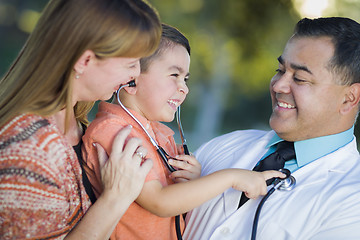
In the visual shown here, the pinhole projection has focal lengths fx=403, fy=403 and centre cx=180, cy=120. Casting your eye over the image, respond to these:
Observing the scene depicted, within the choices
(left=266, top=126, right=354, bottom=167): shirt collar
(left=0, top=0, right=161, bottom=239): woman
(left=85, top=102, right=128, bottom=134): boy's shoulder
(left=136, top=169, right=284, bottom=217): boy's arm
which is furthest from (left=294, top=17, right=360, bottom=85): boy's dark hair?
(left=85, top=102, right=128, bottom=134): boy's shoulder

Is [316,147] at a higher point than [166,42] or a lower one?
lower

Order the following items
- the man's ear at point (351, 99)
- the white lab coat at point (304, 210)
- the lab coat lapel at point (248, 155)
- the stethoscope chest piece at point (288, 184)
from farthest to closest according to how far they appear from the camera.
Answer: the man's ear at point (351, 99), the lab coat lapel at point (248, 155), the stethoscope chest piece at point (288, 184), the white lab coat at point (304, 210)

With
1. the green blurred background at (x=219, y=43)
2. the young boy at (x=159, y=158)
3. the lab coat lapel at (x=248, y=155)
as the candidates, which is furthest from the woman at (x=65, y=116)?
the green blurred background at (x=219, y=43)

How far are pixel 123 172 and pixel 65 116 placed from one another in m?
0.31

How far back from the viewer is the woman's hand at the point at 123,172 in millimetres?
1502

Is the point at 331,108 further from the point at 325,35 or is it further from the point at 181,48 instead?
the point at 181,48

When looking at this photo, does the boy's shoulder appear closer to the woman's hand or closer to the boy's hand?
the woman's hand

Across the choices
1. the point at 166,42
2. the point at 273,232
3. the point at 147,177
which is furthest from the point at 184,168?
the point at 166,42

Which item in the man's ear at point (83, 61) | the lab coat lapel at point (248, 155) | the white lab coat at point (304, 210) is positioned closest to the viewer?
the man's ear at point (83, 61)

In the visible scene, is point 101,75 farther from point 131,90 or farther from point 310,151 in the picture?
point 310,151

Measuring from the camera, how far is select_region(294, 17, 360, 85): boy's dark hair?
6.56ft

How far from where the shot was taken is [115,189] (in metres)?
1.50

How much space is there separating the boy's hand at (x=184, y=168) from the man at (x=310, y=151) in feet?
0.69

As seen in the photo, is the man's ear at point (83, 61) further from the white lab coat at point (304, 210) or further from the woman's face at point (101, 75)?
the white lab coat at point (304, 210)
